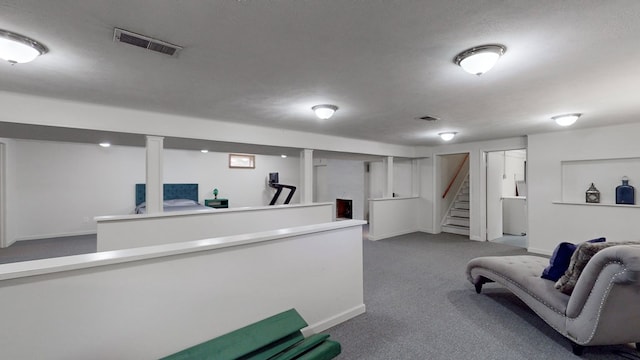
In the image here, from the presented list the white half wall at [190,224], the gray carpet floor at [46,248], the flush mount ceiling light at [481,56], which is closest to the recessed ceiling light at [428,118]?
the flush mount ceiling light at [481,56]

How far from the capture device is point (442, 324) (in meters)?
2.49

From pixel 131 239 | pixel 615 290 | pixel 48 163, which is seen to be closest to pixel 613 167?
pixel 615 290

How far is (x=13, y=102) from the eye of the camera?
2758 millimetres

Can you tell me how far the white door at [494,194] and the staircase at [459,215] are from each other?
0.62 m

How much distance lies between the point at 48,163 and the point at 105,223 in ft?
16.9

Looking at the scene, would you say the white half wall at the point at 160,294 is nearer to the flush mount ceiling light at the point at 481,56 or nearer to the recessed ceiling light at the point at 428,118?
the flush mount ceiling light at the point at 481,56

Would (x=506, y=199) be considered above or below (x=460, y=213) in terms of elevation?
above

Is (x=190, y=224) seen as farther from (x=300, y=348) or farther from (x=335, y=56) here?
(x=335, y=56)

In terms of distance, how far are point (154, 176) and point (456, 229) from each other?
21.8 feet

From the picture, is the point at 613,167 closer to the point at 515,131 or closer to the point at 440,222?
the point at 515,131

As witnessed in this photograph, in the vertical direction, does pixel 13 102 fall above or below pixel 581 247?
above

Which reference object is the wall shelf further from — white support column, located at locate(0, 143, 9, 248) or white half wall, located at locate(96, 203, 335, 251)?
white support column, located at locate(0, 143, 9, 248)

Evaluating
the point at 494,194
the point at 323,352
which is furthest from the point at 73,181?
the point at 494,194

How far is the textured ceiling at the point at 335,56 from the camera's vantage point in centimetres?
140
